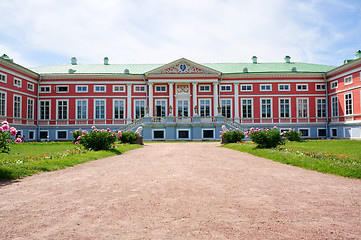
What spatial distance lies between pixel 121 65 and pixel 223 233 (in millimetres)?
41330

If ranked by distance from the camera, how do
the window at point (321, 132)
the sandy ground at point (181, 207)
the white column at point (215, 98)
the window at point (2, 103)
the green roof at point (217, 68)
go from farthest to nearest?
the green roof at point (217, 68) → the white column at point (215, 98) → the window at point (321, 132) → the window at point (2, 103) → the sandy ground at point (181, 207)

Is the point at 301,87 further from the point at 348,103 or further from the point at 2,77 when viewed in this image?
the point at 2,77

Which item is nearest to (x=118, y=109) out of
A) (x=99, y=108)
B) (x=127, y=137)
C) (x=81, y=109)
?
(x=99, y=108)

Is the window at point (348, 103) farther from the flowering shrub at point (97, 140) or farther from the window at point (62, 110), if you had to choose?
the window at point (62, 110)

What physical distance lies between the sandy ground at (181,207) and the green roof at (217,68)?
33376 mm

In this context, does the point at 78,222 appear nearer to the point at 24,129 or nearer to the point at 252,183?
the point at 252,183

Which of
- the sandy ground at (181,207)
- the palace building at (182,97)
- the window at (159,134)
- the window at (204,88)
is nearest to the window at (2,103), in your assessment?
the palace building at (182,97)

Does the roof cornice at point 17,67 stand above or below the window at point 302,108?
above

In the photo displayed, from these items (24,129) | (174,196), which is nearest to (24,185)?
(174,196)

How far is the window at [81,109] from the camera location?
119 ft

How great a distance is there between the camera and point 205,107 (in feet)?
120

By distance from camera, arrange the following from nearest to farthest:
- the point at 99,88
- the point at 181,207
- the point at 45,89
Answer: the point at 181,207 → the point at 45,89 → the point at 99,88

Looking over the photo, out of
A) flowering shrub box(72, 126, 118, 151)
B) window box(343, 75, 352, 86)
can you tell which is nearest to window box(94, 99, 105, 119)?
flowering shrub box(72, 126, 118, 151)

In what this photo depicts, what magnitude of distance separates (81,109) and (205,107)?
1857 cm
